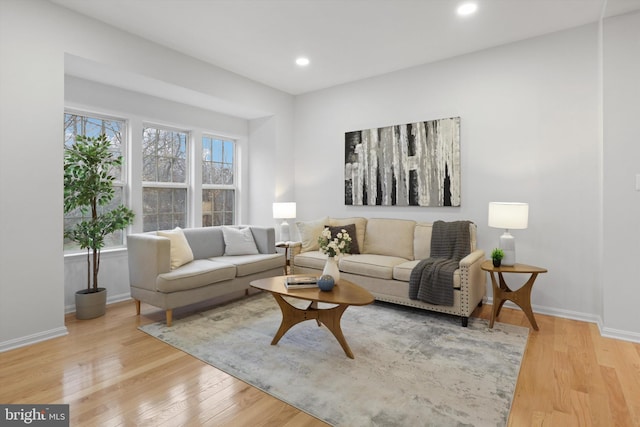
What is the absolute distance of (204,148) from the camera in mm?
5121

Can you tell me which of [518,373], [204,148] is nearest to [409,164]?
[518,373]

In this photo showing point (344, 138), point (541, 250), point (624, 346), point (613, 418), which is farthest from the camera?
point (344, 138)

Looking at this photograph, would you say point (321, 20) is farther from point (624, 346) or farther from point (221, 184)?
point (624, 346)

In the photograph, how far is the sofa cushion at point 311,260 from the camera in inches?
165

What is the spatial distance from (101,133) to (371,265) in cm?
339

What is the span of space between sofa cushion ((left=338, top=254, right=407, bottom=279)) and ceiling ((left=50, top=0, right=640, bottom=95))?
91.3 inches

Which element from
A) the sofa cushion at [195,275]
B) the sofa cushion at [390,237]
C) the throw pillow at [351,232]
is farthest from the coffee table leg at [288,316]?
the sofa cushion at [390,237]

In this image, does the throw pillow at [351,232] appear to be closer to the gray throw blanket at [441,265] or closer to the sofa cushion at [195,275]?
the gray throw blanket at [441,265]

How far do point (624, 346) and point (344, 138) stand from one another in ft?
12.1

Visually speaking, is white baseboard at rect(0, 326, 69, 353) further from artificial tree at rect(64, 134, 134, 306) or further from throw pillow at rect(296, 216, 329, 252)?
throw pillow at rect(296, 216, 329, 252)

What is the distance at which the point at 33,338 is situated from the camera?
2.81 m

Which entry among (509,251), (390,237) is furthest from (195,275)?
(509,251)

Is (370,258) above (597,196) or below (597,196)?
below

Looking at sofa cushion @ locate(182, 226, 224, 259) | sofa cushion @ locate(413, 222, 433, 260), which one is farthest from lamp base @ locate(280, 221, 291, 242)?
sofa cushion @ locate(413, 222, 433, 260)
